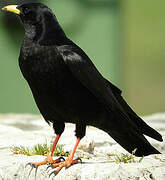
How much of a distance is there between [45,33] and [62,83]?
58 cm

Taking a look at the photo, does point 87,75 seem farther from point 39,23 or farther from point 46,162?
point 46,162

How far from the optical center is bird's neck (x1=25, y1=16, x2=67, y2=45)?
5254 millimetres

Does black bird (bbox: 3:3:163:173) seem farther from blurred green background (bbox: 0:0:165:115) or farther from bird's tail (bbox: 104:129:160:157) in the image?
blurred green background (bbox: 0:0:165:115)

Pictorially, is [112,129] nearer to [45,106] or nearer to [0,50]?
[45,106]

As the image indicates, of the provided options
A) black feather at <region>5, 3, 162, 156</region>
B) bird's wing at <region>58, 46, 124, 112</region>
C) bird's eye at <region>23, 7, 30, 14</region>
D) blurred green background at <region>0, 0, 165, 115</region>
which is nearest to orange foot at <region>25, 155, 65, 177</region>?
black feather at <region>5, 3, 162, 156</region>

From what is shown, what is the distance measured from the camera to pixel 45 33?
5.32m

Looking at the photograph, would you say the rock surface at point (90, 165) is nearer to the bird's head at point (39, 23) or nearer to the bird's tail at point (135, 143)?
the bird's tail at point (135, 143)

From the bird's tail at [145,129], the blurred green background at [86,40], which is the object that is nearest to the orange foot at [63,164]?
the bird's tail at [145,129]

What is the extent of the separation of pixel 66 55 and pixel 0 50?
26.9 feet

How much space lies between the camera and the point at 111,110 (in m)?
5.45

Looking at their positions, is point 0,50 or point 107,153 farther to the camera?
point 0,50

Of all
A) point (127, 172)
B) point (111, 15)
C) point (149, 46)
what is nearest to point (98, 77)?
point (127, 172)

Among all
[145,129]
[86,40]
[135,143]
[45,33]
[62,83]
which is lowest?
[86,40]

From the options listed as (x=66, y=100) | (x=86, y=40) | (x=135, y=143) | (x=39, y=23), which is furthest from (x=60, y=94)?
(x=86, y=40)
